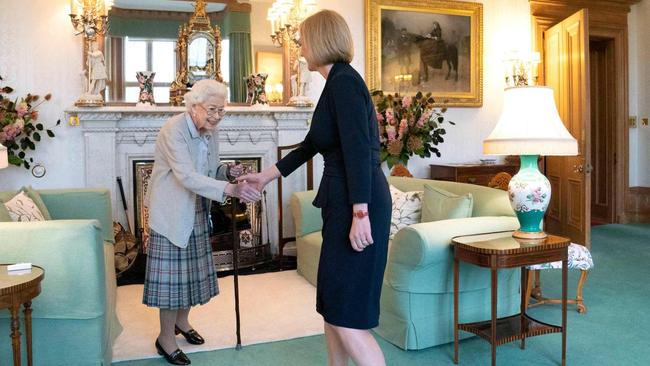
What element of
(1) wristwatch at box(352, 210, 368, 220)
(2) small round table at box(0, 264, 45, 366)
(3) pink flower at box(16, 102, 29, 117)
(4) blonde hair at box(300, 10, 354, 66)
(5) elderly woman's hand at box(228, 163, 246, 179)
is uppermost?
(3) pink flower at box(16, 102, 29, 117)

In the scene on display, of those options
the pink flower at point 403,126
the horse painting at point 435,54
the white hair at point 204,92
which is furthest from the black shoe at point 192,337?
the horse painting at point 435,54

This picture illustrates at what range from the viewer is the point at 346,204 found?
1872 mm

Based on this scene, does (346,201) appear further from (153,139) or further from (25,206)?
(153,139)

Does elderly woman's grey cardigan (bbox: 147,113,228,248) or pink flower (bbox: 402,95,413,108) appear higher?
pink flower (bbox: 402,95,413,108)

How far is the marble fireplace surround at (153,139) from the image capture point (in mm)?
→ 4969

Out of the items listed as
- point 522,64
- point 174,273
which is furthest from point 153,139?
point 522,64

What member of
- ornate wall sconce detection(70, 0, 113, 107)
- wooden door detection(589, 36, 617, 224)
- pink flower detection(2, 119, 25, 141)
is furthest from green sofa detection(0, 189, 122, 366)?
wooden door detection(589, 36, 617, 224)

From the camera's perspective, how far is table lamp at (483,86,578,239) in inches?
110

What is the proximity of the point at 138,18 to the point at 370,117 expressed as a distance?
4.02 metres

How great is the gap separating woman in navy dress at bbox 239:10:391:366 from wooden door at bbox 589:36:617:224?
21.4ft

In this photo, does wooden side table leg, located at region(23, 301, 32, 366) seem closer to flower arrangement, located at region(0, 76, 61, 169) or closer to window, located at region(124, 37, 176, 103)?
flower arrangement, located at region(0, 76, 61, 169)

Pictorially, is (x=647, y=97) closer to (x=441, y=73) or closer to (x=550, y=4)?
(x=550, y=4)

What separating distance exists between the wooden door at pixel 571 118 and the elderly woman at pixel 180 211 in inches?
166

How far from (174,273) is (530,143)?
1.83m
